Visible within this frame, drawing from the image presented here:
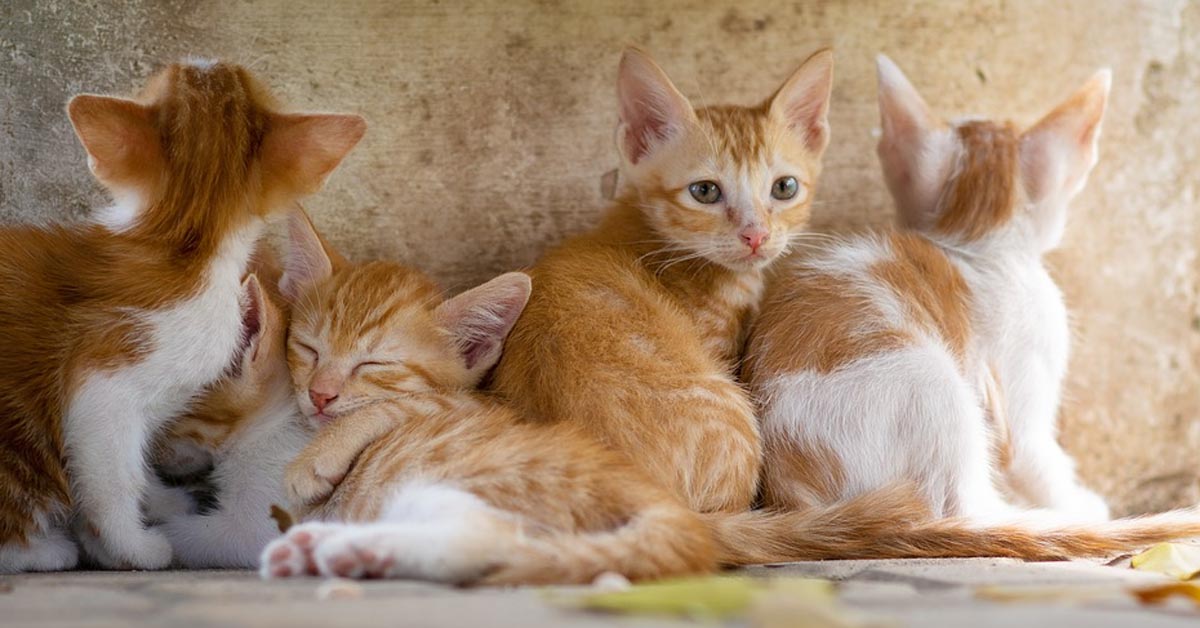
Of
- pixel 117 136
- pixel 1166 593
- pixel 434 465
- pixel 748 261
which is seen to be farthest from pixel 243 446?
pixel 1166 593

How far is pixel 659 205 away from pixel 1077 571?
137 cm

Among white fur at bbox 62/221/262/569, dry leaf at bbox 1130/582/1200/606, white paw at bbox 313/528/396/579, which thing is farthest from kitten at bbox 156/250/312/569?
dry leaf at bbox 1130/582/1200/606

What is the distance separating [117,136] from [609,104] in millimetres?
1448

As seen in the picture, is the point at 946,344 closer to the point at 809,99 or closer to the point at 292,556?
the point at 809,99

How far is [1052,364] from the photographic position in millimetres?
3125

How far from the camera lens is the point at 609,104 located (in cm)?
338

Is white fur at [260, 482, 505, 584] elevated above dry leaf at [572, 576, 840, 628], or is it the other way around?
dry leaf at [572, 576, 840, 628]

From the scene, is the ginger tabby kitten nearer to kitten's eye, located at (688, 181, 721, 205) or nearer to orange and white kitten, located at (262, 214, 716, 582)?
kitten's eye, located at (688, 181, 721, 205)

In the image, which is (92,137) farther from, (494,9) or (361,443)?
(494,9)

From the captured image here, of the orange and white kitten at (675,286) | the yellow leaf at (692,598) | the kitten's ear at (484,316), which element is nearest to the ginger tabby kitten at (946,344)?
the orange and white kitten at (675,286)

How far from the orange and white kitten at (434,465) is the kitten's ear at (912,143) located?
1344 mm

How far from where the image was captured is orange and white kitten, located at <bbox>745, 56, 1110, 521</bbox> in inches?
109

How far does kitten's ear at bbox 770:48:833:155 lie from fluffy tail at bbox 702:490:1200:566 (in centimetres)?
109

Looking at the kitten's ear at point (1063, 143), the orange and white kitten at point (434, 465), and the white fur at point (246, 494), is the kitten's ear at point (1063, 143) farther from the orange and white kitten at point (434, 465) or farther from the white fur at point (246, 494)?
the white fur at point (246, 494)
